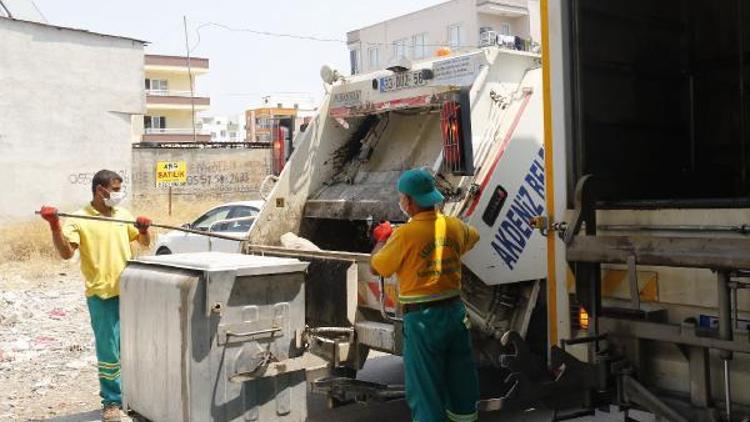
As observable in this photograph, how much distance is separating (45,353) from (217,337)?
13.4 ft

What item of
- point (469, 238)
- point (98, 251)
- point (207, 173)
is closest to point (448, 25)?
point (207, 173)

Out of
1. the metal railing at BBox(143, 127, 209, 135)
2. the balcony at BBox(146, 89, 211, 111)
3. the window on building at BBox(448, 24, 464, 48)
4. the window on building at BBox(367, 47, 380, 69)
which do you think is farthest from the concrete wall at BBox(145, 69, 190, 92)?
the window on building at BBox(448, 24, 464, 48)

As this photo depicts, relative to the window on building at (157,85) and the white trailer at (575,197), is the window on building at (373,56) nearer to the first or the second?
the window on building at (157,85)

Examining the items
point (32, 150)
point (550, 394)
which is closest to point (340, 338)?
point (550, 394)

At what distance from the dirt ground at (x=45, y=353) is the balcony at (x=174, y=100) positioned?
40.0 meters

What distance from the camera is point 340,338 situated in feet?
14.9

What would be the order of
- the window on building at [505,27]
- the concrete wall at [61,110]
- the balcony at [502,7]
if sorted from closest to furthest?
the concrete wall at [61,110] → the balcony at [502,7] → the window on building at [505,27]

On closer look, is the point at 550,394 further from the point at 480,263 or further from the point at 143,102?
the point at 143,102

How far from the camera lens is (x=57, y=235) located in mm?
4922

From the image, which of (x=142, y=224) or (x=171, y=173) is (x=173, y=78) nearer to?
(x=171, y=173)

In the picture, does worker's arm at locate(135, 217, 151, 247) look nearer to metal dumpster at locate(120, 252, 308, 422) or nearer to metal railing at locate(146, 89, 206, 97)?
metal dumpster at locate(120, 252, 308, 422)

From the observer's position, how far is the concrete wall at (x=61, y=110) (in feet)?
71.2

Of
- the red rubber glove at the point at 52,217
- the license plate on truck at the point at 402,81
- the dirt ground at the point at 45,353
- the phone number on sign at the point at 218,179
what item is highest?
the phone number on sign at the point at 218,179

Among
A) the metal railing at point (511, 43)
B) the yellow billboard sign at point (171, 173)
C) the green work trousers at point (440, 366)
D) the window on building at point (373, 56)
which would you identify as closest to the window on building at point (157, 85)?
the window on building at point (373, 56)
